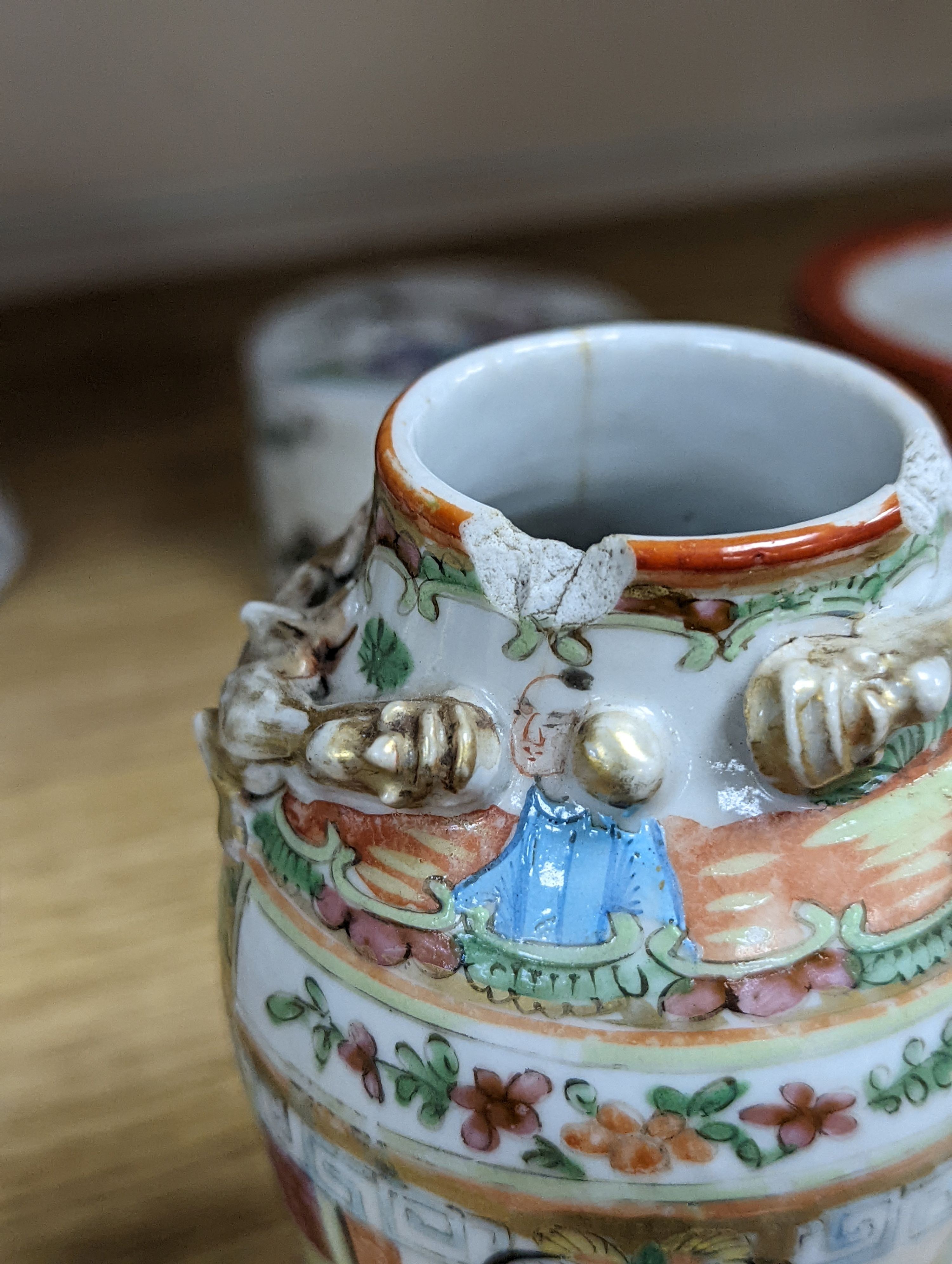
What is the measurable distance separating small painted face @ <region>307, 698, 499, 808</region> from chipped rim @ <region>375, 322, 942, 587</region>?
43 mm

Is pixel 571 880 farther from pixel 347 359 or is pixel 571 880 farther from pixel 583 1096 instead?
pixel 347 359

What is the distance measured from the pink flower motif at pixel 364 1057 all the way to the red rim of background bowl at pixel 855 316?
1.59 feet

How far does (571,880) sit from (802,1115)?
0.26 ft

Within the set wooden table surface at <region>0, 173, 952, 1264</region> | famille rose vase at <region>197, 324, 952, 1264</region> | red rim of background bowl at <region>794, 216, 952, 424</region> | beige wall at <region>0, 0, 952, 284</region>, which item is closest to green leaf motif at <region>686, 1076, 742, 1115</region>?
famille rose vase at <region>197, 324, 952, 1264</region>

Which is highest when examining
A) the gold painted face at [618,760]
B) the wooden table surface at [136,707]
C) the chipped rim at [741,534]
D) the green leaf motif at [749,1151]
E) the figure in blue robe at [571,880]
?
the chipped rim at [741,534]

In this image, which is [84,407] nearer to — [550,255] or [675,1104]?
[550,255]

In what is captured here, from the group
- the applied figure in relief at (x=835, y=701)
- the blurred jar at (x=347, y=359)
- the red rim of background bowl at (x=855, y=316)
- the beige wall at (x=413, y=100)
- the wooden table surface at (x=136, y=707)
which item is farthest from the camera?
the beige wall at (x=413, y=100)

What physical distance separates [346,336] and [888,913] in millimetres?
628

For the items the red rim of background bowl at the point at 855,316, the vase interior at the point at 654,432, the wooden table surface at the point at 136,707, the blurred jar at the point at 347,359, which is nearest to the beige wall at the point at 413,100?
the wooden table surface at the point at 136,707

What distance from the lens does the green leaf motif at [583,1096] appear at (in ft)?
1.08

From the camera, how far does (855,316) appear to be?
772mm

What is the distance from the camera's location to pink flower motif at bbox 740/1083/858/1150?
33 cm

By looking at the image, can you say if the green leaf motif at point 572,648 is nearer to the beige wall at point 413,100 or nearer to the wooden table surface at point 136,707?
the wooden table surface at point 136,707

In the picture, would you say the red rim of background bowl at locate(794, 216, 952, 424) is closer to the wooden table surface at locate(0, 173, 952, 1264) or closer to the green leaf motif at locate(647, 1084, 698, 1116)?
the wooden table surface at locate(0, 173, 952, 1264)
